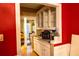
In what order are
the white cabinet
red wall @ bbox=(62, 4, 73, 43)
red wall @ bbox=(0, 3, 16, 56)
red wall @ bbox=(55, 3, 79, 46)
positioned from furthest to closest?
1. red wall @ bbox=(62, 4, 73, 43)
2. red wall @ bbox=(55, 3, 79, 46)
3. the white cabinet
4. red wall @ bbox=(0, 3, 16, 56)

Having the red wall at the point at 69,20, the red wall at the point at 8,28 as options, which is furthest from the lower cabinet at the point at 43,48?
the red wall at the point at 8,28

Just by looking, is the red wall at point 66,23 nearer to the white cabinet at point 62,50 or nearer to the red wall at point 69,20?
the red wall at point 69,20

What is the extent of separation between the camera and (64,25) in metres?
2.51

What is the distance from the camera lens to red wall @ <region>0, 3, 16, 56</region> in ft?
3.56

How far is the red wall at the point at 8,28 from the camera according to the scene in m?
1.09

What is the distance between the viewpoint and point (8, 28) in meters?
1.14

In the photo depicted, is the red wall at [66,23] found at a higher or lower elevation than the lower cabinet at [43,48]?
higher

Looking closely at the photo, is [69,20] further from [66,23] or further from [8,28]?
[8,28]

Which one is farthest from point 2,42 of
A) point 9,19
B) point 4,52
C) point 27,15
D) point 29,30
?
point 29,30

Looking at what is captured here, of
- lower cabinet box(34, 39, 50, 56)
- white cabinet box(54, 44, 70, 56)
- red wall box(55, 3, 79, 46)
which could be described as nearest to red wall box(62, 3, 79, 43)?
red wall box(55, 3, 79, 46)

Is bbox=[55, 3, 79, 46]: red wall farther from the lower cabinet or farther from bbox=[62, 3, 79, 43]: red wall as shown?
the lower cabinet

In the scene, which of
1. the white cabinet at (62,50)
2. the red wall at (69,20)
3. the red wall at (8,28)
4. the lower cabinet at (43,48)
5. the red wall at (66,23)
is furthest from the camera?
the lower cabinet at (43,48)

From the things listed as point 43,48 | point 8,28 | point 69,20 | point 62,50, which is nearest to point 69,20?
point 69,20

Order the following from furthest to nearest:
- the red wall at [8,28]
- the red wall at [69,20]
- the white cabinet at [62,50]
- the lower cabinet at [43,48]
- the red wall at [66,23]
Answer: the lower cabinet at [43,48], the red wall at [66,23], the red wall at [69,20], the white cabinet at [62,50], the red wall at [8,28]
